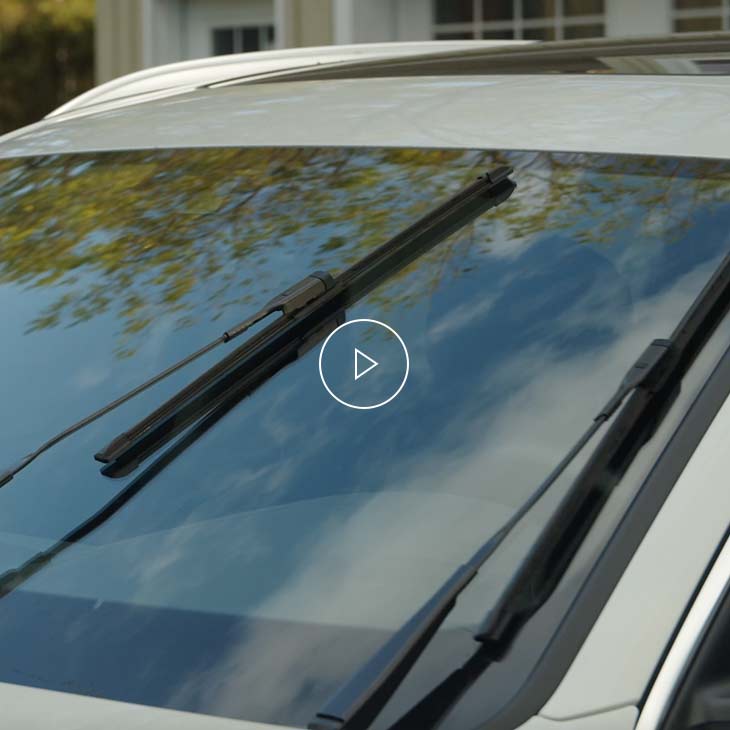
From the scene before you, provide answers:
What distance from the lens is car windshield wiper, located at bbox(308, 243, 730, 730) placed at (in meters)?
1.26

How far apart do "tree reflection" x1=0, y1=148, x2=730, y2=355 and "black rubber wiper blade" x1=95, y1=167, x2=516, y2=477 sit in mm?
25

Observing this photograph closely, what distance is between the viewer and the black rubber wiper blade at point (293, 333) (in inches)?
66.0

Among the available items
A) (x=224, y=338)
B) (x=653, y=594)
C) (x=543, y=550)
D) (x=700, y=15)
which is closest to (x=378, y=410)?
(x=224, y=338)

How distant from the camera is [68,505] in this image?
166 centimetres

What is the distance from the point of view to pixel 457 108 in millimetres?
2010

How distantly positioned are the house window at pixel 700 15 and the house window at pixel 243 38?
3043 millimetres

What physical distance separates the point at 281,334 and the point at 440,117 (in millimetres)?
433

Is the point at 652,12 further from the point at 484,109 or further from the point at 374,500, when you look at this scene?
the point at 374,500

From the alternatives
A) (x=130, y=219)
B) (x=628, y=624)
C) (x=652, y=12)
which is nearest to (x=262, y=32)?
(x=652, y=12)

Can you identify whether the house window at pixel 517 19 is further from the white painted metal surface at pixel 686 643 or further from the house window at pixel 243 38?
the white painted metal surface at pixel 686 643

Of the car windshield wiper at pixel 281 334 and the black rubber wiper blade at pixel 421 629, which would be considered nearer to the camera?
the black rubber wiper blade at pixel 421 629

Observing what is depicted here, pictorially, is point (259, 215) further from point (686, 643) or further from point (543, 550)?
point (686, 643)

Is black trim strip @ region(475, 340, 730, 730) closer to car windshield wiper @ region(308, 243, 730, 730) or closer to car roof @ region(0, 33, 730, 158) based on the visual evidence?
car windshield wiper @ region(308, 243, 730, 730)

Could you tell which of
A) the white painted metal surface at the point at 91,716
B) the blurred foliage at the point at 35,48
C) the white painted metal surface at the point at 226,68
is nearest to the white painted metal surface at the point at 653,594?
the white painted metal surface at the point at 91,716
